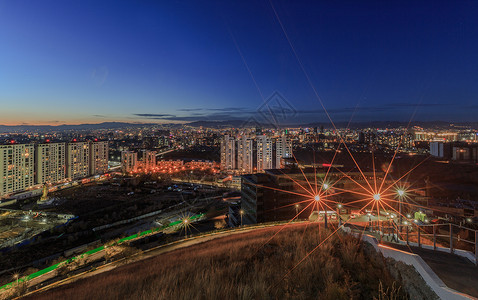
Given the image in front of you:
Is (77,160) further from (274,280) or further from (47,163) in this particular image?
(274,280)

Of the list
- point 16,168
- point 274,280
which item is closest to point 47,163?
point 16,168

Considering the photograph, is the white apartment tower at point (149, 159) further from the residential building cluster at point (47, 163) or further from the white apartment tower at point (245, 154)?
the white apartment tower at point (245, 154)

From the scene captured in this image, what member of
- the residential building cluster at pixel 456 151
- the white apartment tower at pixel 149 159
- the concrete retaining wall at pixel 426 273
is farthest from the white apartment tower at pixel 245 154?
the concrete retaining wall at pixel 426 273

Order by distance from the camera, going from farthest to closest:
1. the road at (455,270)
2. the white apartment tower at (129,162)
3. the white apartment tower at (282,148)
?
the white apartment tower at (129,162) < the white apartment tower at (282,148) < the road at (455,270)

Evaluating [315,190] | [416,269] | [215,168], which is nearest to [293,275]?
[416,269]

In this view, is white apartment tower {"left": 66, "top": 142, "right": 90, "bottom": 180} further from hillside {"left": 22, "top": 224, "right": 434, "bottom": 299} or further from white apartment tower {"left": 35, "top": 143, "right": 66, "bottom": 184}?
hillside {"left": 22, "top": 224, "right": 434, "bottom": 299}

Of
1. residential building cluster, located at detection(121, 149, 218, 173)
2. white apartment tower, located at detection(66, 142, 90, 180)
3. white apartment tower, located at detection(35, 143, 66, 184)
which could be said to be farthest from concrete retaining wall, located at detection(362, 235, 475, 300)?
white apartment tower, located at detection(66, 142, 90, 180)

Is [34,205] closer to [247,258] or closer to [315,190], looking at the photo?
[315,190]
